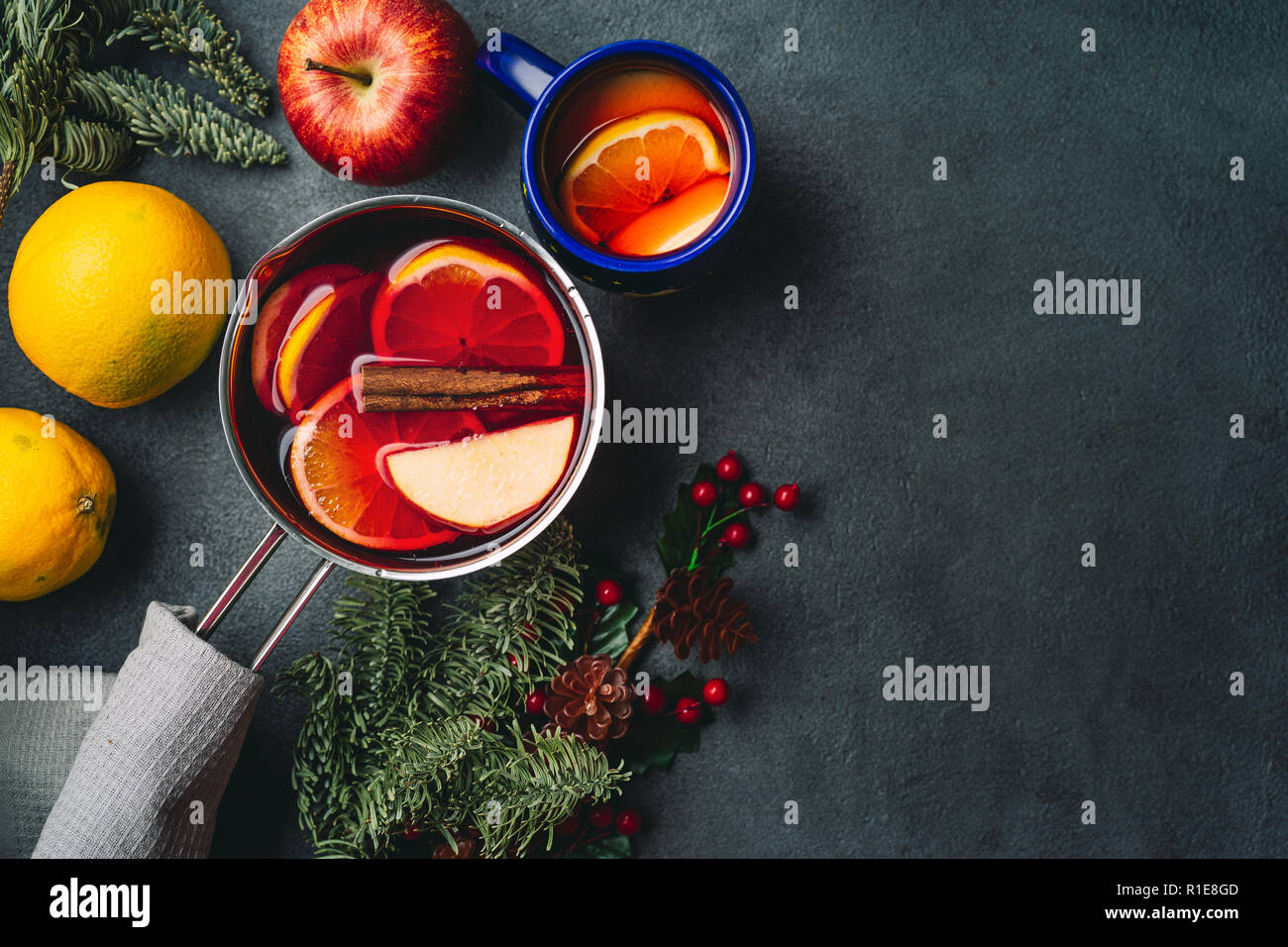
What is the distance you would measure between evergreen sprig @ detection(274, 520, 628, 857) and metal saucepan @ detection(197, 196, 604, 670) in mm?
116

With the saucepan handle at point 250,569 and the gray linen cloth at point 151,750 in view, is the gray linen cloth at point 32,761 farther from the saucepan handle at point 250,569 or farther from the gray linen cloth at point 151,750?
the saucepan handle at point 250,569

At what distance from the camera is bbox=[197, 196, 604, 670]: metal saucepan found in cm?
61

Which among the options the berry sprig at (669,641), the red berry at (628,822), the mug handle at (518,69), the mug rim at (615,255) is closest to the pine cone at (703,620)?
the berry sprig at (669,641)

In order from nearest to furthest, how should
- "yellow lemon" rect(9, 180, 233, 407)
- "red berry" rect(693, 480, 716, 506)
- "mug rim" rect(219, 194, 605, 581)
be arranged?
"mug rim" rect(219, 194, 605, 581) → "yellow lemon" rect(9, 180, 233, 407) → "red berry" rect(693, 480, 716, 506)

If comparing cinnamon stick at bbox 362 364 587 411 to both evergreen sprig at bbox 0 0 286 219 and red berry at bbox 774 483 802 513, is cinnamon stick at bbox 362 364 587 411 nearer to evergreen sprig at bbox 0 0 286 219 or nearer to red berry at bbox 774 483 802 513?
red berry at bbox 774 483 802 513

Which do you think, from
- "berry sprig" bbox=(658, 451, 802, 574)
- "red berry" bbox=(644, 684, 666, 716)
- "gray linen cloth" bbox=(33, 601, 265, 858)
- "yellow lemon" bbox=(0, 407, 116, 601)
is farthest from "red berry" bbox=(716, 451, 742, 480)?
"yellow lemon" bbox=(0, 407, 116, 601)

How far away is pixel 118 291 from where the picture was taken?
71cm

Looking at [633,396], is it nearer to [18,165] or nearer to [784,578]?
[784,578]

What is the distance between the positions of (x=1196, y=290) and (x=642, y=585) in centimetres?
62

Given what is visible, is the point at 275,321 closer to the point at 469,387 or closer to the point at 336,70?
the point at 469,387

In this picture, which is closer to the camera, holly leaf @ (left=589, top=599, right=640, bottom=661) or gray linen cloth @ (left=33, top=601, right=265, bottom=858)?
gray linen cloth @ (left=33, top=601, right=265, bottom=858)

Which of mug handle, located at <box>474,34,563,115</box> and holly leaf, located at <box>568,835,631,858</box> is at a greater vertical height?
mug handle, located at <box>474,34,563,115</box>

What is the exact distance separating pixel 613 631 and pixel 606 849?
0.66 feet

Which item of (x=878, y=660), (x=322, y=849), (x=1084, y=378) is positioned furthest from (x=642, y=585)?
(x=1084, y=378)
